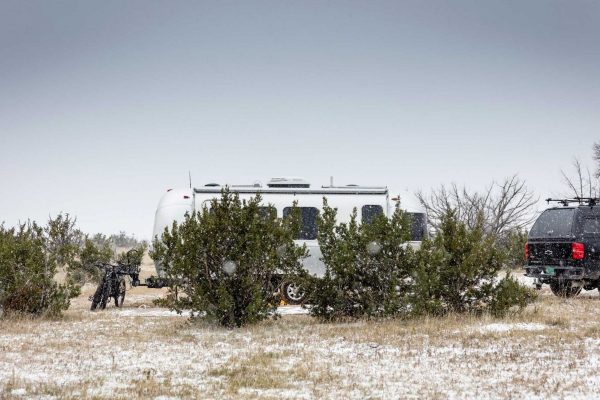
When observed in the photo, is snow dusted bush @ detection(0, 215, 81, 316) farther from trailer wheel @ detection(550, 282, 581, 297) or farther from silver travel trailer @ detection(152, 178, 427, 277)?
trailer wheel @ detection(550, 282, 581, 297)

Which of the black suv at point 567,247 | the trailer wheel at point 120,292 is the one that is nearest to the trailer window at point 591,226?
the black suv at point 567,247

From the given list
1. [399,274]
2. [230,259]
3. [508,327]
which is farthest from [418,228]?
[230,259]

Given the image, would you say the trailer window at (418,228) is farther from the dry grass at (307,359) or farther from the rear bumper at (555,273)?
the dry grass at (307,359)

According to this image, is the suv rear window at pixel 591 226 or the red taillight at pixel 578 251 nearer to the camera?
the red taillight at pixel 578 251

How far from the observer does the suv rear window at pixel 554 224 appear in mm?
15508

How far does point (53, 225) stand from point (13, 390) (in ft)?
55.9

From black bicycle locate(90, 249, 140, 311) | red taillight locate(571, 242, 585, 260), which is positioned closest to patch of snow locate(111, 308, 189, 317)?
black bicycle locate(90, 249, 140, 311)

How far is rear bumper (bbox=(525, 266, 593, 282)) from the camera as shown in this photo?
15.0 meters

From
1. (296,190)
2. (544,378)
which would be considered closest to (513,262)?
(296,190)

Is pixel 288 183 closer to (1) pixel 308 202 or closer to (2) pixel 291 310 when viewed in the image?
(1) pixel 308 202

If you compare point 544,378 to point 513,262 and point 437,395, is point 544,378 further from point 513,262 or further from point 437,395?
point 513,262

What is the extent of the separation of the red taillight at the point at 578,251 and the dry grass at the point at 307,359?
2.87 meters

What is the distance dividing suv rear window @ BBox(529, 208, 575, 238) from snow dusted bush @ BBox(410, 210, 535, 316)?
382 centimetres

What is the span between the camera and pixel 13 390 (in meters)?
6.67
